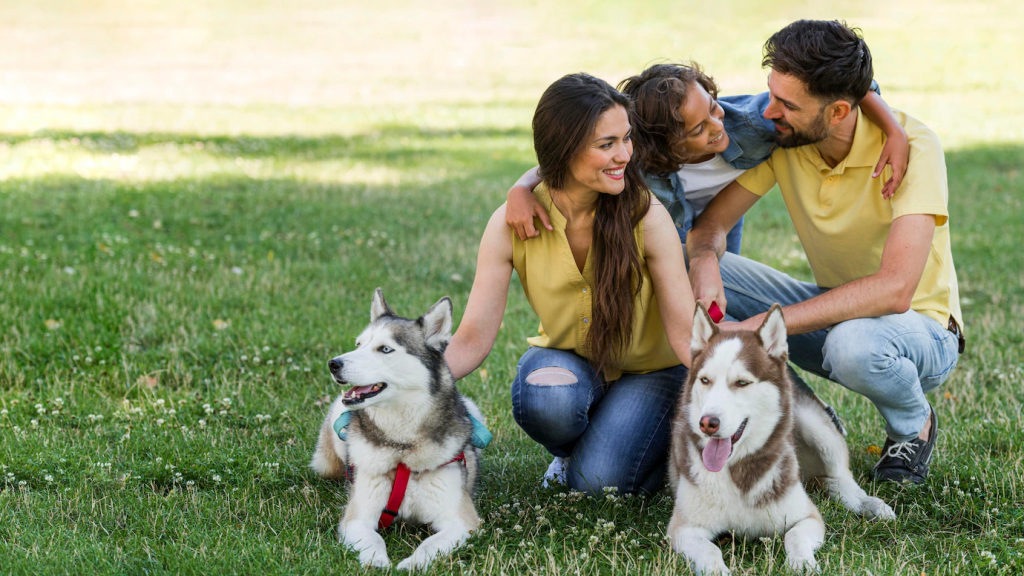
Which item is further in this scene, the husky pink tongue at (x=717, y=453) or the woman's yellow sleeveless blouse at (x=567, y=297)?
the woman's yellow sleeveless blouse at (x=567, y=297)

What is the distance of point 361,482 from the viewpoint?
3766 millimetres

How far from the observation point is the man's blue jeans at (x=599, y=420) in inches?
167

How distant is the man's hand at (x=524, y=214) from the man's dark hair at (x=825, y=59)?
4.44 ft

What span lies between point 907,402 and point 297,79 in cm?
2511

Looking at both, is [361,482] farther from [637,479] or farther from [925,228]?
[925,228]

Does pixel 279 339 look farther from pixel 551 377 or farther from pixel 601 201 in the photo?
pixel 601 201

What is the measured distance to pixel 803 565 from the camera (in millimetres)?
Result: 3350

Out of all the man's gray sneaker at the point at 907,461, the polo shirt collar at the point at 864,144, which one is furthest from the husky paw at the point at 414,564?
the polo shirt collar at the point at 864,144

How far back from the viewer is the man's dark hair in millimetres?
4117

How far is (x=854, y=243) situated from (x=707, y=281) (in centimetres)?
82

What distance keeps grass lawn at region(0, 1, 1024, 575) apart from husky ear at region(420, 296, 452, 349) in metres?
0.86

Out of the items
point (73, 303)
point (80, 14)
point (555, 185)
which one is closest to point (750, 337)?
point (555, 185)

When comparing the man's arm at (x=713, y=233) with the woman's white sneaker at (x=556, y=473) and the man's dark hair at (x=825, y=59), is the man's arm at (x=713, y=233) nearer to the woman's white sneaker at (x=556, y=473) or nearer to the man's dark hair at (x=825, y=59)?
the man's dark hair at (x=825, y=59)

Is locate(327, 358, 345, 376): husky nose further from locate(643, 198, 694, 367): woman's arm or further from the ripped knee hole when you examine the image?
locate(643, 198, 694, 367): woman's arm
